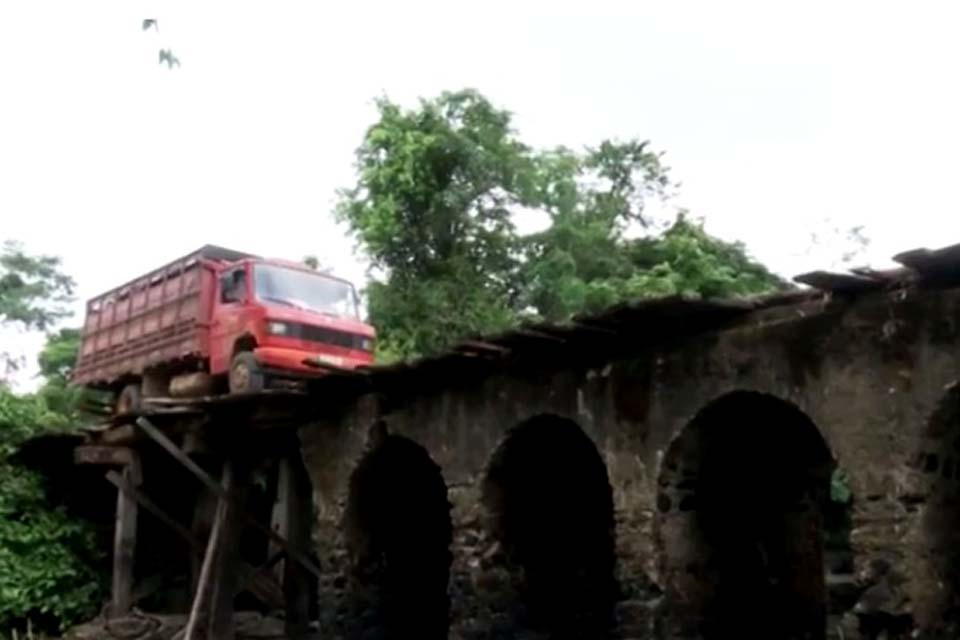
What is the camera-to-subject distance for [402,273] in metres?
25.2

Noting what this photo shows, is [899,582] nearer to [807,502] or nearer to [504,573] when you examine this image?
[807,502]

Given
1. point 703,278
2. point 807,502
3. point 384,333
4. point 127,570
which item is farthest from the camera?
point 384,333

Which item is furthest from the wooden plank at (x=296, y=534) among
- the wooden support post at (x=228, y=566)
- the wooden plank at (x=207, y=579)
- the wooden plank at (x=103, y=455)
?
the wooden plank at (x=103, y=455)

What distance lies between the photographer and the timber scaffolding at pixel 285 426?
30.6 feet

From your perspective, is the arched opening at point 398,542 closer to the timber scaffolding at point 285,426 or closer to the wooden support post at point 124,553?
the timber scaffolding at point 285,426

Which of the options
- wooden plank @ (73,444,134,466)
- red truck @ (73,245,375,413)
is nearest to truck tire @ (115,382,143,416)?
red truck @ (73,245,375,413)

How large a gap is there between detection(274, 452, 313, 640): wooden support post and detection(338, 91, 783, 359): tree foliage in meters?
9.06

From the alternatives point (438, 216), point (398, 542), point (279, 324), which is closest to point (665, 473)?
point (398, 542)

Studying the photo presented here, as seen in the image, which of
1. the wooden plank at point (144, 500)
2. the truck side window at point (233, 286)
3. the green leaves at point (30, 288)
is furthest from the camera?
the green leaves at point (30, 288)

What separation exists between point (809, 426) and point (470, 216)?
15.3 metres

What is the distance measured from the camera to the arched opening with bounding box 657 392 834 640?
385 inches

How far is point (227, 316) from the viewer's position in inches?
611

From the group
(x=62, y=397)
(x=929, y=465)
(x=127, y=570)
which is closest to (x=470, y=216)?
(x=62, y=397)

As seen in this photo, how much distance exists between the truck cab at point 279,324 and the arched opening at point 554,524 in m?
3.81
